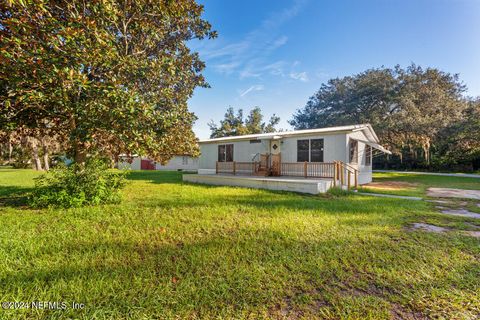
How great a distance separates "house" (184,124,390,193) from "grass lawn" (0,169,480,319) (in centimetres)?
463

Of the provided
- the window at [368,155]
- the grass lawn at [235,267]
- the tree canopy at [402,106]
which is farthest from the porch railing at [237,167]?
the tree canopy at [402,106]

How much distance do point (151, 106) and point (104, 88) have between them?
3.20 feet

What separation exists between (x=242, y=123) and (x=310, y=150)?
75.7 ft

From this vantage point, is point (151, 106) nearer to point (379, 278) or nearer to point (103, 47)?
point (103, 47)

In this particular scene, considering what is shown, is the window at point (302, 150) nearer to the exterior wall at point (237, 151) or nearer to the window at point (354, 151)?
the exterior wall at point (237, 151)

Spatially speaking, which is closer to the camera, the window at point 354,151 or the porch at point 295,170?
the porch at point 295,170

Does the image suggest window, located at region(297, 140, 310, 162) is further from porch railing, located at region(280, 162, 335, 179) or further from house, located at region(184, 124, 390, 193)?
porch railing, located at region(280, 162, 335, 179)

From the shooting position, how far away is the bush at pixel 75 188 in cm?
538

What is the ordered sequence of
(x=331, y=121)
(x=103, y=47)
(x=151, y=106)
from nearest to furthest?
1. (x=103, y=47)
2. (x=151, y=106)
3. (x=331, y=121)

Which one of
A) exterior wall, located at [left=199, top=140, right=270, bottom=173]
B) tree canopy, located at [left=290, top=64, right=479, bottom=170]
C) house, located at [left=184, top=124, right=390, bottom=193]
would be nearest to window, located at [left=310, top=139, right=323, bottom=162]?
house, located at [left=184, top=124, right=390, bottom=193]

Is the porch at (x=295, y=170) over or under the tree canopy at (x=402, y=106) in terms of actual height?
under

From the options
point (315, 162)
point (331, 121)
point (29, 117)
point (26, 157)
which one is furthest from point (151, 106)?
point (26, 157)

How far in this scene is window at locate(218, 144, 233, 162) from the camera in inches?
565

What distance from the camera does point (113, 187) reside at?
6242mm
